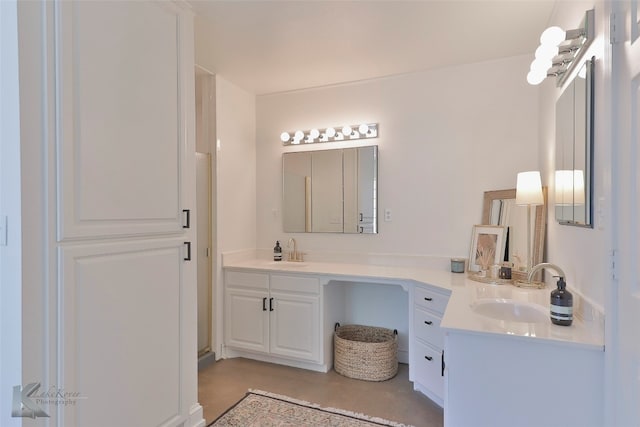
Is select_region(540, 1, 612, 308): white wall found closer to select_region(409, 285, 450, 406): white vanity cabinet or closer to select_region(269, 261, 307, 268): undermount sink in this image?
select_region(409, 285, 450, 406): white vanity cabinet

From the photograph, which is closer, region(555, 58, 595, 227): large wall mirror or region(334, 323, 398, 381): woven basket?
region(555, 58, 595, 227): large wall mirror

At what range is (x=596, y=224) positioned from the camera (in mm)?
1356

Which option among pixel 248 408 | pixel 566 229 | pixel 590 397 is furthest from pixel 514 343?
pixel 248 408

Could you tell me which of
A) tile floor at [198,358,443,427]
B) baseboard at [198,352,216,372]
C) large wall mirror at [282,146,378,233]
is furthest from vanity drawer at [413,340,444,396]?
baseboard at [198,352,216,372]

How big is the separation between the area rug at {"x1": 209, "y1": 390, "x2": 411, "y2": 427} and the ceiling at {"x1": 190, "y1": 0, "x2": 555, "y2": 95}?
2.52 m

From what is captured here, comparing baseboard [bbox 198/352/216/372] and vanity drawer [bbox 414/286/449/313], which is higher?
vanity drawer [bbox 414/286/449/313]

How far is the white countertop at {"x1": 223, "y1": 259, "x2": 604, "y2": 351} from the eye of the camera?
1.30 metres

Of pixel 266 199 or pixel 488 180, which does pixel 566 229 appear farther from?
pixel 266 199

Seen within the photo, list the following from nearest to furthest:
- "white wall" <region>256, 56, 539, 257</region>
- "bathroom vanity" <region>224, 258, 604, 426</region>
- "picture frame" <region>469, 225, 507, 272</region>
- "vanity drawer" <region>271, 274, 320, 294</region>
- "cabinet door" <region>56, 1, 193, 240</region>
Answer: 1. "bathroom vanity" <region>224, 258, 604, 426</region>
2. "cabinet door" <region>56, 1, 193, 240</region>
3. "picture frame" <region>469, 225, 507, 272</region>
4. "white wall" <region>256, 56, 539, 257</region>
5. "vanity drawer" <region>271, 274, 320, 294</region>

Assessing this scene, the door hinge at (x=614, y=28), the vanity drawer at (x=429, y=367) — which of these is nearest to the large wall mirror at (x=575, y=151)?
the door hinge at (x=614, y=28)

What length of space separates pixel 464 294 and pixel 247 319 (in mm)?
1863

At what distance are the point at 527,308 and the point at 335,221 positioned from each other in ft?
6.03

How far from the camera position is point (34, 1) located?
4.16ft

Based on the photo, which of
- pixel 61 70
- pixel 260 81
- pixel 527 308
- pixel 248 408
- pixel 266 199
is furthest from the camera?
pixel 266 199
